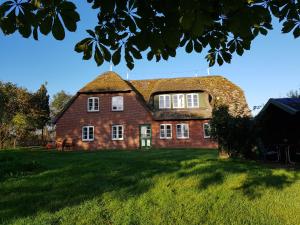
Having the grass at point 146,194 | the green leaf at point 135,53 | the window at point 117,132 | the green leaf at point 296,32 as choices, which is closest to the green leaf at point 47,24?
the green leaf at point 135,53

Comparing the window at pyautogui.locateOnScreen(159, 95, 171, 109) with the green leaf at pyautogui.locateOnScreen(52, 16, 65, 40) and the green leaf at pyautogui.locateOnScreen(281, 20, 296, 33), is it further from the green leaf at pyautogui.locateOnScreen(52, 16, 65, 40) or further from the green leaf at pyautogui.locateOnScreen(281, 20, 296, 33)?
the green leaf at pyautogui.locateOnScreen(52, 16, 65, 40)

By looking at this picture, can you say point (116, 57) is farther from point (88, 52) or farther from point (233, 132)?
point (233, 132)

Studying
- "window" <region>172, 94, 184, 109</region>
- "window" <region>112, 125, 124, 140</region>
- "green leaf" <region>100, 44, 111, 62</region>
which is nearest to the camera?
"green leaf" <region>100, 44, 111, 62</region>

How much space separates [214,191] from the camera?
400 inches

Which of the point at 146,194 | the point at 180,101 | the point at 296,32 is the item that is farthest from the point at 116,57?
the point at 180,101

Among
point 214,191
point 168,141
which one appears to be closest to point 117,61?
point 214,191

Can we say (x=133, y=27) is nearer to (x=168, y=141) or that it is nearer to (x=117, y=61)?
(x=117, y=61)

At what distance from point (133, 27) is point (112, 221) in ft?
16.7

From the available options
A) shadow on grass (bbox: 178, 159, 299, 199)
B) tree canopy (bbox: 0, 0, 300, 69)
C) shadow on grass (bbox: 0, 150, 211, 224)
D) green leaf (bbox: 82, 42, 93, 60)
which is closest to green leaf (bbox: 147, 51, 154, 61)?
tree canopy (bbox: 0, 0, 300, 69)

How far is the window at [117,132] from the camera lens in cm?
3509

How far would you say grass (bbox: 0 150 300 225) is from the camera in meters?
7.78

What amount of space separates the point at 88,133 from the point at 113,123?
2.68 meters

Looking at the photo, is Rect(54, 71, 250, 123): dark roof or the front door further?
Rect(54, 71, 250, 123): dark roof

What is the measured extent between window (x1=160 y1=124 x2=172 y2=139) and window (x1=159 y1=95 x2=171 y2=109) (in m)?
1.97
